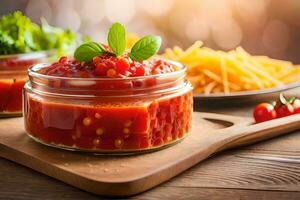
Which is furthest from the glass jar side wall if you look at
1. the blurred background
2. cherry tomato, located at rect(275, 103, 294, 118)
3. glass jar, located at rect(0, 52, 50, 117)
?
the blurred background

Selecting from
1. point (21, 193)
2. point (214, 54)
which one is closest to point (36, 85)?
point (21, 193)

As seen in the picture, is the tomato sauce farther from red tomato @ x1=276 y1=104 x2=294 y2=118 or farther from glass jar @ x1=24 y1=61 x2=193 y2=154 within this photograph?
red tomato @ x1=276 y1=104 x2=294 y2=118

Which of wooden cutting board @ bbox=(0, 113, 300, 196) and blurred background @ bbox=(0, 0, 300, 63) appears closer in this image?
wooden cutting board @ bbox=(0, 113, 300, 196)

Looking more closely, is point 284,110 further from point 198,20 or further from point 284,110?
point 198,20

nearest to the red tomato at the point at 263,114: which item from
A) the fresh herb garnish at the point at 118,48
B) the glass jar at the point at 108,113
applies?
the glass jar at the point at 108,113

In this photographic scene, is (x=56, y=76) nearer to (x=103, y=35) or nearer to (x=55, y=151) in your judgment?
(x=55, y=151)

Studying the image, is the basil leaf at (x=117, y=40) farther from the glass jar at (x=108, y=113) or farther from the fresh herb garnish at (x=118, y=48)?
the glass jar at (x=108, y=113)

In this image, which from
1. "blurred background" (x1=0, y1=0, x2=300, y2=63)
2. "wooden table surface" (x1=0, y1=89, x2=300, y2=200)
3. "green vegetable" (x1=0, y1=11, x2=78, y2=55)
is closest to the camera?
"wooden table surface" (x1=0, y1=89, x2=300, y2=200)
